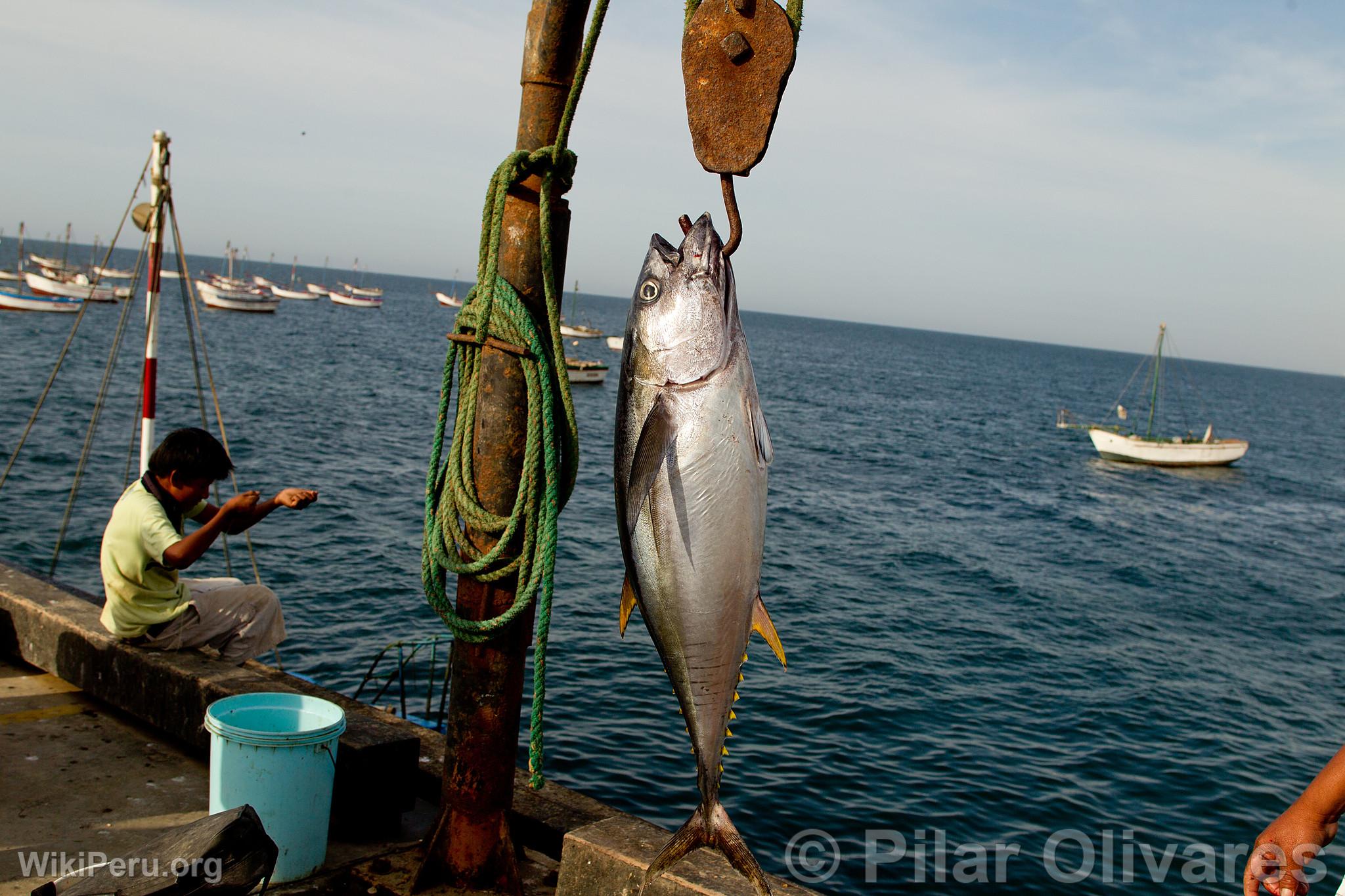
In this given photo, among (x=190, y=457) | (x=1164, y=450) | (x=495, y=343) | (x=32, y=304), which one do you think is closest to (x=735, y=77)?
(x=495, y=343)

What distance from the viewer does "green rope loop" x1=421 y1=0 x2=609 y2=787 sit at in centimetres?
374

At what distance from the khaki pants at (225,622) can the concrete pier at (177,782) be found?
0.37 feet

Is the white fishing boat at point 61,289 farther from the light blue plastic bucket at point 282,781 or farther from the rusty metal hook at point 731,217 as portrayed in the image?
the rusty metal hook at point 731,217

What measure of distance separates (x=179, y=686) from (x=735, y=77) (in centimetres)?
434

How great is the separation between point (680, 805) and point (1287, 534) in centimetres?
3038

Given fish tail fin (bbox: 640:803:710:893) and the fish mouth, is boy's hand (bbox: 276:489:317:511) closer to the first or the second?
fish tail fin (bbox: 640:803:710:893)

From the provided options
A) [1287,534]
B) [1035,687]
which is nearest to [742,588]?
[1035,687]

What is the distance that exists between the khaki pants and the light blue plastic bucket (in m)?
1.65

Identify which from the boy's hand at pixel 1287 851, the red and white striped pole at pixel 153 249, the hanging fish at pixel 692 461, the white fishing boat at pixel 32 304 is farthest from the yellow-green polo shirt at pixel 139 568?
the white fishing boat at pixel 32 304

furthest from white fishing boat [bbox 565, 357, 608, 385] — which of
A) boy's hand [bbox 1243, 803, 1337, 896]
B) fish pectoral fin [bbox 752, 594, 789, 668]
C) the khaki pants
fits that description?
boy's hand [bbox 1243, 803, 1337, 896]

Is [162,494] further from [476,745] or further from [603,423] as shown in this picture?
[603,423]

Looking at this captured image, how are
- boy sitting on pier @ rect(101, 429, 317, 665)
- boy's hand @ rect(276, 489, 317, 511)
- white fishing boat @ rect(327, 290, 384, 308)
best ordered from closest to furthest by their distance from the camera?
1. boy's hand @ rect(276, 489, 317, 511)
2. boy sitting on pier @ rect(101, 429, 317, 665)
3. white fishing boat @ rect(327, 290, 384, 308)

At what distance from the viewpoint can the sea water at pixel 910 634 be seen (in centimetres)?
1083

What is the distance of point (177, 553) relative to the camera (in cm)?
521
